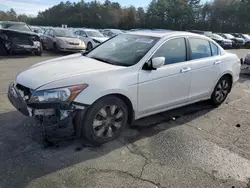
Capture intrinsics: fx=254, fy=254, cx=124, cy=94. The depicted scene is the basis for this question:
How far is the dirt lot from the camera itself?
2.90m

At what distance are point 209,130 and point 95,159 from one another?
2.14 m

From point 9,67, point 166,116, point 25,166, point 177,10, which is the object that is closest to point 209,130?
point 166,116

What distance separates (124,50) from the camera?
426 cm

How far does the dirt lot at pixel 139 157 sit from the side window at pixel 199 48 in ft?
3.98

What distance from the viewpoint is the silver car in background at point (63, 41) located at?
538 inches

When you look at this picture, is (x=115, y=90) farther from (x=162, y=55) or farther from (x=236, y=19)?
(x=236, y=19)

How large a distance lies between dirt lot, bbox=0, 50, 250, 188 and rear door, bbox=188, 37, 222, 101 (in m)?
0.59

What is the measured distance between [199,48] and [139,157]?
257cm

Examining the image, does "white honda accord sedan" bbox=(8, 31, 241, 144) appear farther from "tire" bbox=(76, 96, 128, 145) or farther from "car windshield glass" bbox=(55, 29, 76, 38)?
"car windshield glass" bbox=(55, 29, 76, 38)

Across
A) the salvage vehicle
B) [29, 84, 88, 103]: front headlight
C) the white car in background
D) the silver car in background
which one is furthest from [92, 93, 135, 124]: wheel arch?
the white car in background

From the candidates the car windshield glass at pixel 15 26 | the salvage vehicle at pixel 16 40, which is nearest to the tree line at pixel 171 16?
the car windshield glass at pixel 15 26

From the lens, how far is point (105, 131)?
11.9 ft

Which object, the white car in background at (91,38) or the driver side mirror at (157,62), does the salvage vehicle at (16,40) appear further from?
the driver side mirror at (157,62)

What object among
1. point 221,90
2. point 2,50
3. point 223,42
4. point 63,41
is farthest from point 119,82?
point 223,42
